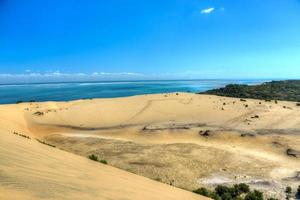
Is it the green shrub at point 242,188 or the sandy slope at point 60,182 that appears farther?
the green shrub at point 242,188

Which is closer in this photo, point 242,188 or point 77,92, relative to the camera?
point 242,188

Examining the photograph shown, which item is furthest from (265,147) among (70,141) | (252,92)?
(252,92)

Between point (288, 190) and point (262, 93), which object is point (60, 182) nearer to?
point (288, 190)

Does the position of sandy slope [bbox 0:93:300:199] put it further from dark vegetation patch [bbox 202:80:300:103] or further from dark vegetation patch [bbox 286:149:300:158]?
dark vegetation patch [bbox 202:80:300:103]

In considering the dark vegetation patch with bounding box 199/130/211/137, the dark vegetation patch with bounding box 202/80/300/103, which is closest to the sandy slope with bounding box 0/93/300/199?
the dark vegetation patch with bounding box 199/130/211/137

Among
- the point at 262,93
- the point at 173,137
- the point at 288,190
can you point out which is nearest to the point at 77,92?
the point at 262,93

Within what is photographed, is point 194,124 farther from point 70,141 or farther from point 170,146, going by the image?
point 70,141

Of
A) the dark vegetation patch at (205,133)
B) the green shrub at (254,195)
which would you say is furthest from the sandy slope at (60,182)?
the dark vegetation patch at (205,133)

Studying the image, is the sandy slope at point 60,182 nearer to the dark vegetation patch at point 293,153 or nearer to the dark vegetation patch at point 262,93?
the dark vegetation patch at point 293,153
